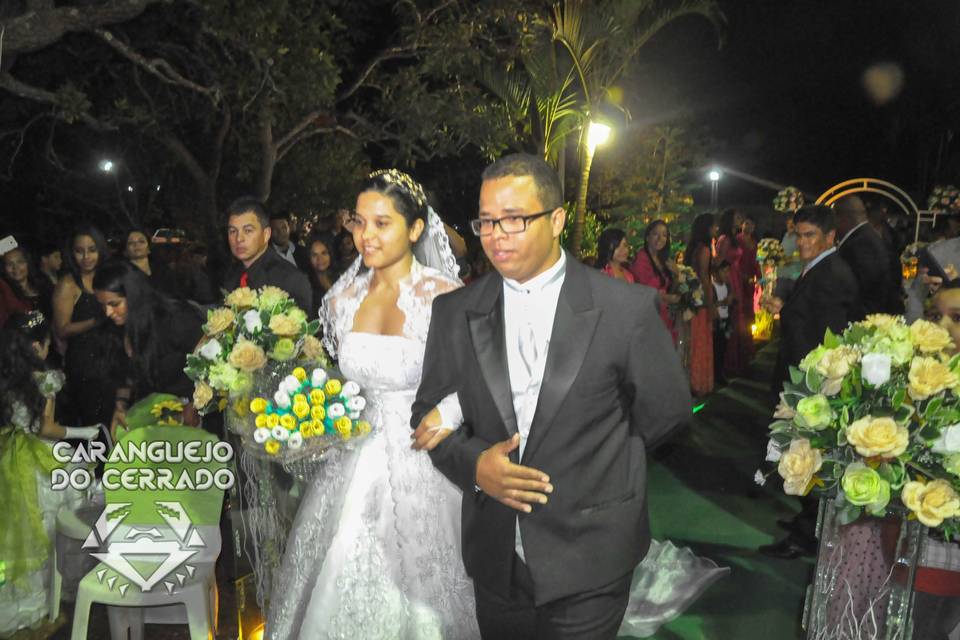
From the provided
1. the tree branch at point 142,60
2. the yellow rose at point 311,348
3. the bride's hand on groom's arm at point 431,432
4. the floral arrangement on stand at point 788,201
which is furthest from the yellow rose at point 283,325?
the floral arrangement on stand at point 788,201

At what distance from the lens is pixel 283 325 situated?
3.62m

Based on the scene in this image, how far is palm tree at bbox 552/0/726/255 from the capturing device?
10625 mm

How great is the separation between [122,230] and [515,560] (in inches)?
692

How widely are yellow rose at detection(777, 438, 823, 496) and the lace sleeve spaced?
150 centimetres

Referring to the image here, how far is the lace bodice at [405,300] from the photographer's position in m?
3.48

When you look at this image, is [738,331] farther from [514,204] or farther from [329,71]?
[514,204]

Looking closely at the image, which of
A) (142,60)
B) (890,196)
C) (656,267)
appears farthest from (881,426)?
(890,196)

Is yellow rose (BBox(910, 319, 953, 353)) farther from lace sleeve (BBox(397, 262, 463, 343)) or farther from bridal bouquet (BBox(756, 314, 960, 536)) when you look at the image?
lace sleeve (BBox(397, 262, 463, 343))

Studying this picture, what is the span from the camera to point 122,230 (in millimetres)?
17844

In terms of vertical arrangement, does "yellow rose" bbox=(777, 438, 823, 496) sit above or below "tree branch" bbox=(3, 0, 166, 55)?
below

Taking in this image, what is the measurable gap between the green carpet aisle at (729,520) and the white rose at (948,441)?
1860 mm

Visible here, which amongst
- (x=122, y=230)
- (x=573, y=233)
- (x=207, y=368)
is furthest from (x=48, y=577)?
(x=122, y=230)

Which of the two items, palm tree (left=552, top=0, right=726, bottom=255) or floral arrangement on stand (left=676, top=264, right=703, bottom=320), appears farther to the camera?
palm tree (left=552, top=0, right=726, bottom=255)

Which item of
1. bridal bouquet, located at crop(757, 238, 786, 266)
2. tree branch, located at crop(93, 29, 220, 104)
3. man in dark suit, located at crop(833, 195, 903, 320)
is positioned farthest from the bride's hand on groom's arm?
bridal bouquet, located at crop(757, 238, 786, 266)
